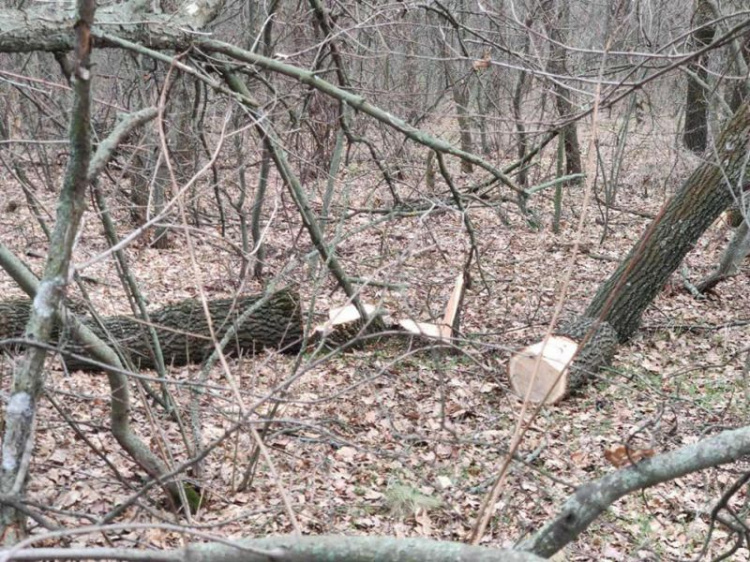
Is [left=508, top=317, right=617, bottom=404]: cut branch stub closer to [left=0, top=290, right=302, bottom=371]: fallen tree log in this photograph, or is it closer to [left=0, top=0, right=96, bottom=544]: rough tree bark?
[left=0, top=290, right=302, bottom=371]: fallen tree log

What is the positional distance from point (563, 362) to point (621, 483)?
153 inches

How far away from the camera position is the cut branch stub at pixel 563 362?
5.61 meters

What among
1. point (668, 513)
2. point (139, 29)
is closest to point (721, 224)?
point (668, 513)

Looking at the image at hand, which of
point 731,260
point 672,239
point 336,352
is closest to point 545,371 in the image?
point 672,239

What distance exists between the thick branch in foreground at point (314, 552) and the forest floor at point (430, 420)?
990 mm

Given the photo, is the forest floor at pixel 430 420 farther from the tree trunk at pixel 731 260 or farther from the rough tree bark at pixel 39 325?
the rough tree bark at pixel 39 325

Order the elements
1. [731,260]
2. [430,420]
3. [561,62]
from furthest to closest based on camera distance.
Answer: [561,62] → [731,260] → [430,420]

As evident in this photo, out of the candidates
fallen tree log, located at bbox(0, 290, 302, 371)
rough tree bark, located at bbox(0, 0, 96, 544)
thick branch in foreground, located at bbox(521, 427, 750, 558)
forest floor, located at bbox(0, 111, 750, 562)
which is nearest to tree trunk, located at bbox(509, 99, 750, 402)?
forest floor, located at bbox(0, 111, 750, 562)

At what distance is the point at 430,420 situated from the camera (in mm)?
5332

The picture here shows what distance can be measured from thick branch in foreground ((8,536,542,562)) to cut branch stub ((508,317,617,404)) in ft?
14.2

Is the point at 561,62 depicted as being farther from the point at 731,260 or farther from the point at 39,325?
the point at 39,325

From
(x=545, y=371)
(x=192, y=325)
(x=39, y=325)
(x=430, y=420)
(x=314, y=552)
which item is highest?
(x=39, y=325)

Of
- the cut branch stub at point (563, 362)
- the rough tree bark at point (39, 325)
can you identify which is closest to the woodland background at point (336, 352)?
the rough tree bark at point (39, 325)

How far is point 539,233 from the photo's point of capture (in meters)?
9.39
